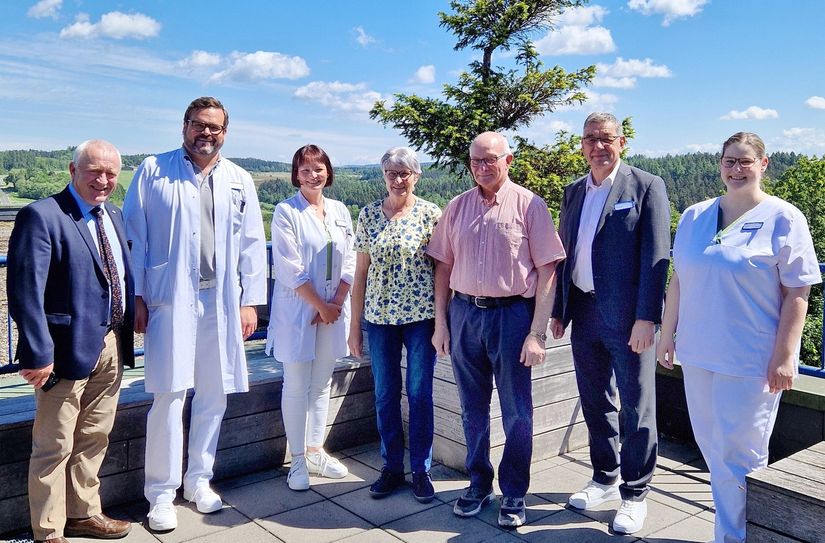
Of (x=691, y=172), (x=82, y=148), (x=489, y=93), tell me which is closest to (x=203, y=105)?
(x=82, y=148)

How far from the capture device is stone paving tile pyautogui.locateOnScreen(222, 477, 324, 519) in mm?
3094

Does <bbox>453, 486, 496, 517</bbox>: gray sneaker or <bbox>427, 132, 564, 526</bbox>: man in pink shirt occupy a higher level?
<bbox>427, 132, 564, 526</bbox>: man in pink shirt

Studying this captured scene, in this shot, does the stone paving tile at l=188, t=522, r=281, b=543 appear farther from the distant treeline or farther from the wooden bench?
the wooden bench

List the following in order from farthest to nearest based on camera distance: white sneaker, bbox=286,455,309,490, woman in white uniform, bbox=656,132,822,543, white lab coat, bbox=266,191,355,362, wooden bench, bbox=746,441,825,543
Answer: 1. white sneaker, bbox=286,455,309,490
2. white lab coat, bbox=266,191,355,362
3. woman in white uniform, bbox=656,132,822,543
4. wooden bench, bbox=746,441,825,543

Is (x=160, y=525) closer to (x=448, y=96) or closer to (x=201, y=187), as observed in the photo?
(x=201, y=187)

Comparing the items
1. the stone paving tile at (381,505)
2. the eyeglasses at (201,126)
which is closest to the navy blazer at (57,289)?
the eyeglasses at (201,126)

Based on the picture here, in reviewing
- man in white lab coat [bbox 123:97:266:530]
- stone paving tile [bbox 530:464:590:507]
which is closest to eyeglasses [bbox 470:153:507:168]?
man in white lab coat [bbox 123:97:266:530]

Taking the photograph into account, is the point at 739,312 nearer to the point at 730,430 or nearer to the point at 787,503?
the point at 730,430

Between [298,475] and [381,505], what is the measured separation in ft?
1.54

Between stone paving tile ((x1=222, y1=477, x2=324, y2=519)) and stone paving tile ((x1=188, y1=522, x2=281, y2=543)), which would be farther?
stone paving tile ((x1=222, y1=477, x2=324, y2=519))

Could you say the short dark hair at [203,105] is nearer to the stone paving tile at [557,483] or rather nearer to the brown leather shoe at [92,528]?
the brown leather shoe at [92,528]

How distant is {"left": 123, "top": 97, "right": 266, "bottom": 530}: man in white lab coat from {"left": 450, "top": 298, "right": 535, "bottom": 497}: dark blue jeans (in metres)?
0.97

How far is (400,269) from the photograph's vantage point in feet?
9.86

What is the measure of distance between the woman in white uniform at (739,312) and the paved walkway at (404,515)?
0.53 m
